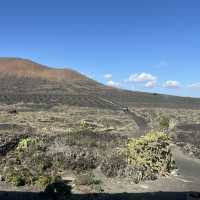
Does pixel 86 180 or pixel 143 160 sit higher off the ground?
pixel 143 160

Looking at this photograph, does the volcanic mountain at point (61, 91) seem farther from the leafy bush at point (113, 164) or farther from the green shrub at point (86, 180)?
the green shrub at point (86, 180)

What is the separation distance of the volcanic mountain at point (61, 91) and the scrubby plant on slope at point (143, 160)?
185ft

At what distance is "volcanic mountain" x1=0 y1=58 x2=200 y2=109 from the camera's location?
286 feet

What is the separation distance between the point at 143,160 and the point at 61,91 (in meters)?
85.3

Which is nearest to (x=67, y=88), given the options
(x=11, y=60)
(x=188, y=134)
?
(x=11, y=60)

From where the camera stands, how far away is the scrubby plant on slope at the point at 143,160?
2025 cm

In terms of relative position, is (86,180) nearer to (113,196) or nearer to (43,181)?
(43,181)

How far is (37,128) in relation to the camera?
38156 millimetres

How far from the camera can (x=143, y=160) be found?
70.3ft

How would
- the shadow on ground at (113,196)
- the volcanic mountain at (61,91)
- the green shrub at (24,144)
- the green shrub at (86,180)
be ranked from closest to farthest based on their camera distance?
1. the shadow on ground at (113,196)
2. the green shrub at (86,180)
3. the green shrub at (24,144)
4. the volcanic mountain at (61,91)

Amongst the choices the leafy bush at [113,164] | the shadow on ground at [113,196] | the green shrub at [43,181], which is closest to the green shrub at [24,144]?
the leafy bush at [113,164]

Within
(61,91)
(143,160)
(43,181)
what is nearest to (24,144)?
(143,160)

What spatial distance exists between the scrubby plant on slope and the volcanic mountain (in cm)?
5632

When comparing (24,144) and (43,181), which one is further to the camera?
(24,144)
